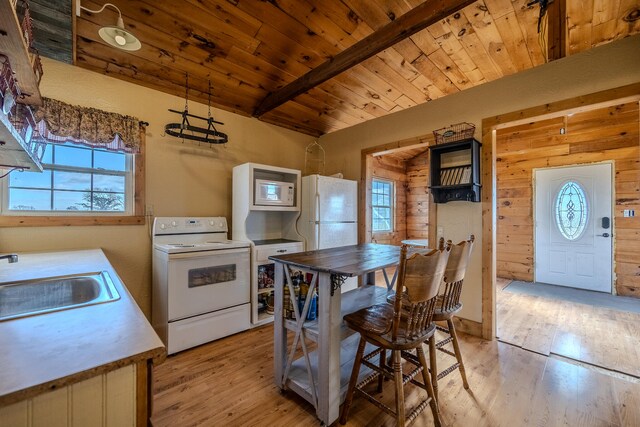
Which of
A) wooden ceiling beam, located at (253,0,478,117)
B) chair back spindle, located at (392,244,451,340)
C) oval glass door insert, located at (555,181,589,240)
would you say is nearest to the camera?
chair back spindle, located at (392,244,451,340)

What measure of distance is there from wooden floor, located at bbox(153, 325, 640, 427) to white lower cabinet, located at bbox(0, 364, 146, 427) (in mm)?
1223

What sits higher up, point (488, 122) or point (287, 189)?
point (488, 122)

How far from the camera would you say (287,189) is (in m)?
3.31

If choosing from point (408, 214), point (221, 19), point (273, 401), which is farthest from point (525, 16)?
point (408, 214)

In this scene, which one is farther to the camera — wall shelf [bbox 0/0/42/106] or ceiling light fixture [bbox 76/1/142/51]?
ceiling light fixture [bbox 76/1/142/51]

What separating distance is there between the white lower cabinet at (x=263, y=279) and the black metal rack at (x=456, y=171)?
175 centimetres

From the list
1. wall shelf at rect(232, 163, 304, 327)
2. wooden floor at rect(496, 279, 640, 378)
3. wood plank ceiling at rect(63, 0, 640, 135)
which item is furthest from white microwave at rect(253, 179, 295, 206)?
wooden floor at rect(496, 279, 640, 378)

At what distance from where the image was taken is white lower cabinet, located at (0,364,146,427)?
559 millimetres

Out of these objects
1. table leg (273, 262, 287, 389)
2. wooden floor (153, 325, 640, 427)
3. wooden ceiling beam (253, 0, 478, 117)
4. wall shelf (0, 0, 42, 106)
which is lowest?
wooden floor (153, 325, 640, 427)

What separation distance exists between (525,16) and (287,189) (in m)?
2.66

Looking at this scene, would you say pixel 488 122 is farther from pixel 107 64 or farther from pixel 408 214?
pixel 408 214

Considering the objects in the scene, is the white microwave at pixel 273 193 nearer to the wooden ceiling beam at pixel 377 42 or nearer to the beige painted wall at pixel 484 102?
the wooden ceiling beam at pixel 377 42

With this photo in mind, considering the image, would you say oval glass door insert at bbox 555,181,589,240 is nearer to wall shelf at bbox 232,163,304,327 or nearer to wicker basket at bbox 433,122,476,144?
wicker basket at bbox 433,122,476,144

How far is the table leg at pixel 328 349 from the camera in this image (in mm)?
1537
